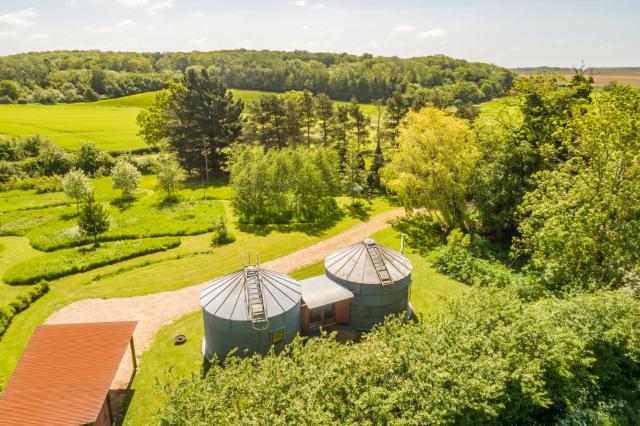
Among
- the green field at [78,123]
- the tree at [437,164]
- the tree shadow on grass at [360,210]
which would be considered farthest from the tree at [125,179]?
the tree at [437,164]

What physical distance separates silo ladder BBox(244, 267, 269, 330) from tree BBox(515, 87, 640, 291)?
16.7 meters

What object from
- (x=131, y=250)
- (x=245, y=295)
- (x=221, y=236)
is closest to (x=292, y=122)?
(x=221, y=236)

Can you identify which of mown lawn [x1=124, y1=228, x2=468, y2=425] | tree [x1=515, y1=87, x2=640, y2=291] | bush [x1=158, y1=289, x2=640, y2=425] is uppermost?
tree [x1=515, y1=87, x2=640, y2=291]

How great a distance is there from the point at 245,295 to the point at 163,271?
546 inches

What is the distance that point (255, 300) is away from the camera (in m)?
21.7

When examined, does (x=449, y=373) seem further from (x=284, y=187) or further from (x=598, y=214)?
(x=284, y=187)

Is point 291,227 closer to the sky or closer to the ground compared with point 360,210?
closer to the ground

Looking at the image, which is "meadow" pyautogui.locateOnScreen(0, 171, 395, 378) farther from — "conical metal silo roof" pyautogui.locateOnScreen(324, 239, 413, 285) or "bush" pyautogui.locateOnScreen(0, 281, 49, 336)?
"conical metal silo roof" pyautogui.locateOnScreen(324, 239, 413, 285)

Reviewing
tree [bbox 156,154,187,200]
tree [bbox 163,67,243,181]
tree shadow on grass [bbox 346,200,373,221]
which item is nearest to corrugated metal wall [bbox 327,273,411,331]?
tree shadow on grass [bbox 346,200,373,221]

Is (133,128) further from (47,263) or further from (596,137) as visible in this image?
(596,137)

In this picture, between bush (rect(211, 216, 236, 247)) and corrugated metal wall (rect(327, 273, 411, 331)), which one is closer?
corrugated metal wall (rect(327, 273, 411, 331))

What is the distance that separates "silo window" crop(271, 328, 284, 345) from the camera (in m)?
21.5

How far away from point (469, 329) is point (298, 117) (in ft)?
175

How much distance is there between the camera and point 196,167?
214 ft
